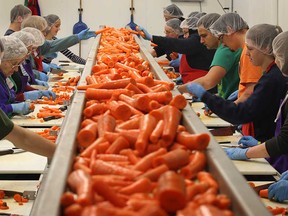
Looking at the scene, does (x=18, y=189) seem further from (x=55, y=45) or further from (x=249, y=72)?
(x=55, y=45)

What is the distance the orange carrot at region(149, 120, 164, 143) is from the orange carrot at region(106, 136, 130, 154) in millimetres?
125

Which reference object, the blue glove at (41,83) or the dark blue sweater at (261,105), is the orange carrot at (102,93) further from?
the blue glove at (41,83)

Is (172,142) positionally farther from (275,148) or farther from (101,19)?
(101,19)

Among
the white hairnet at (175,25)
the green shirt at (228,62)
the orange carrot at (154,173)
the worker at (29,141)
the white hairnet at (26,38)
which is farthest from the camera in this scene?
the white hairnet at (175,25)

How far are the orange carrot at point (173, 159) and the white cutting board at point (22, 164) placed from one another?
1.70 m

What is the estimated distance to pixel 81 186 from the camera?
177 centimetres

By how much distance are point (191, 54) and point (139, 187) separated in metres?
5.95

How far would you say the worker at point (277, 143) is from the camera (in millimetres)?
3582

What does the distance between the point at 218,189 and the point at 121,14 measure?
1087 cm

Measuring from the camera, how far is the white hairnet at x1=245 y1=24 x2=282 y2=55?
169 inches

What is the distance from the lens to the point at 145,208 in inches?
63.6

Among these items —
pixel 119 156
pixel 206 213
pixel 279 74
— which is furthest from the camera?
pixel 279 74

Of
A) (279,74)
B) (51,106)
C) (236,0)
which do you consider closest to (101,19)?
(236,0)

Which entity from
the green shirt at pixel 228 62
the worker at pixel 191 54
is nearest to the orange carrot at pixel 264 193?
the green shirt at pixel 228 62
